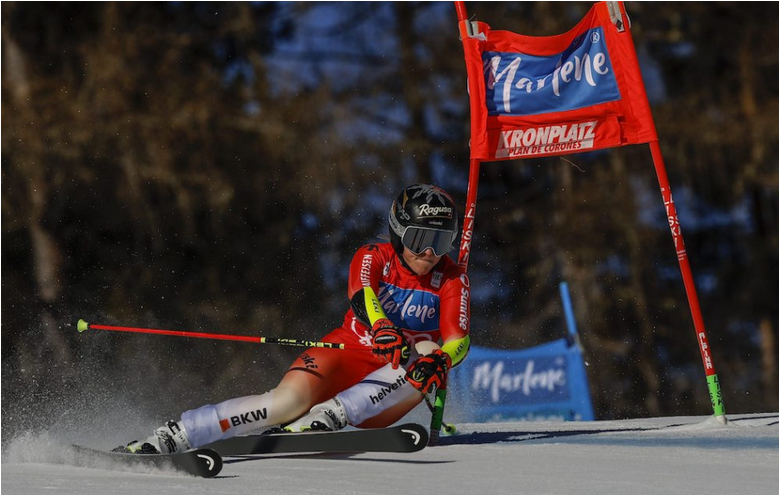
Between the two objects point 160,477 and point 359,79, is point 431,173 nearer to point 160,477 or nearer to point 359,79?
point 359,79

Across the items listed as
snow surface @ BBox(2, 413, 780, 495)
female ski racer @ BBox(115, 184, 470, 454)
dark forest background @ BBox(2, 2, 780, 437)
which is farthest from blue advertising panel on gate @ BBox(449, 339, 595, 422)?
dark forest background @ BBox(2, 2, 780, 437)

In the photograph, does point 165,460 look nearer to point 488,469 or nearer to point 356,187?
point 488,469

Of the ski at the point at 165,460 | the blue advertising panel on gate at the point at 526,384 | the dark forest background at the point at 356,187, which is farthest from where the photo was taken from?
the dark forest background at the point at 356,187

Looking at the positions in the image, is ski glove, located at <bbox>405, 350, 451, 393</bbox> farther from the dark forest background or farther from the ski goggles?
the dark forest background

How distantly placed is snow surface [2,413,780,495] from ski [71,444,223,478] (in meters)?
0.04

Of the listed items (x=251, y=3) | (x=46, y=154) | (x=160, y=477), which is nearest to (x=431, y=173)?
(x=251, y=3)

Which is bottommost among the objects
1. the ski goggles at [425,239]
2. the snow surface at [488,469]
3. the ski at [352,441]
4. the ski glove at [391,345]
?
the snow surface at [488,469]

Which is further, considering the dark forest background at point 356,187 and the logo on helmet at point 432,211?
the dark forest background at point 356,187

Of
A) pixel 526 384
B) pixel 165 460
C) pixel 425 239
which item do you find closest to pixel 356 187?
pixel 526 384

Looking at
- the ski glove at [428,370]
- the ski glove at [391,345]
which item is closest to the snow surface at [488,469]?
the ski glove at [428,370]

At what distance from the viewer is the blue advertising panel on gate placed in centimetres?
941

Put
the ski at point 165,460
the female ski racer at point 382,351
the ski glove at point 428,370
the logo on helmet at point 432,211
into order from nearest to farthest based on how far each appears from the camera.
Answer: the ski at point 165,460 < the female ski racer at point 382,351 < the ski glove at point 428,370 < the logo on helmet at point 432,211

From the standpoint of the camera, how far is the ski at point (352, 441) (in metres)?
4.95

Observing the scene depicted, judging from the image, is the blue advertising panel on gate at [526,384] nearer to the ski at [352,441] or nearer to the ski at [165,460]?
the ski at [352,441]
